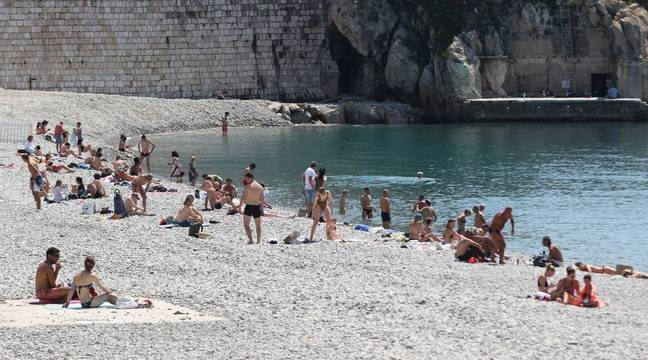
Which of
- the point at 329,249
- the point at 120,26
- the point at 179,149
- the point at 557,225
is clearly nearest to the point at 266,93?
the point at 120,26

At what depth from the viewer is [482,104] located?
59.1 metres

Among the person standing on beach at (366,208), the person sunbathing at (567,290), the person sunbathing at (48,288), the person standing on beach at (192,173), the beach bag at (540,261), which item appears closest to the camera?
the person sunbathing at (48,288)

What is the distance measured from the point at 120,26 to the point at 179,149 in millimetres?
11114

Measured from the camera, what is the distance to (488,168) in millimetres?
43500

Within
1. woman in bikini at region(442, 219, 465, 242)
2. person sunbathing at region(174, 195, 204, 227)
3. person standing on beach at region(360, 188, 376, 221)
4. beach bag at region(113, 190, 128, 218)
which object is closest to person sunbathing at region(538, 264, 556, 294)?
woman in bikini at region(442, 219, 465, 242)

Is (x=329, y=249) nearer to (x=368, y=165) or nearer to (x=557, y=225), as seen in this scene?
(x=557, y=225)

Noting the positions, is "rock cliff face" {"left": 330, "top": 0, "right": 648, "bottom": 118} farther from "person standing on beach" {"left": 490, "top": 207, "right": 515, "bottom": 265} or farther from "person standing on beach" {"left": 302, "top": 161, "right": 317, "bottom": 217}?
"person standing on beach" {"left": 490, "top": 207, "right": 515, "bottom": 265}

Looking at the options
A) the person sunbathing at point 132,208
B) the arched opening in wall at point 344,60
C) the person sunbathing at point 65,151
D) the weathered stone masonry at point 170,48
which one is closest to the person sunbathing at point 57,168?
the person sunbathing at point 65,151

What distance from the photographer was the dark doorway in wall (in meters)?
61.2

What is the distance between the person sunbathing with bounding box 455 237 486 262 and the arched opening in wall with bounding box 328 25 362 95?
3653 centimetres

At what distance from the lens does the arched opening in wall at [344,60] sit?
60.6 m

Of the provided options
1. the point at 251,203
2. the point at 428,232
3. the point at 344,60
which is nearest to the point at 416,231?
the point at 428,232

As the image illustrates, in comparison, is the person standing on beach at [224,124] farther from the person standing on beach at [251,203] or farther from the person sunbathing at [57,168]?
the person standing on beach at [251,203]

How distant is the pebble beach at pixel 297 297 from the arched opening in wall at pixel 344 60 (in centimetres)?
3193
